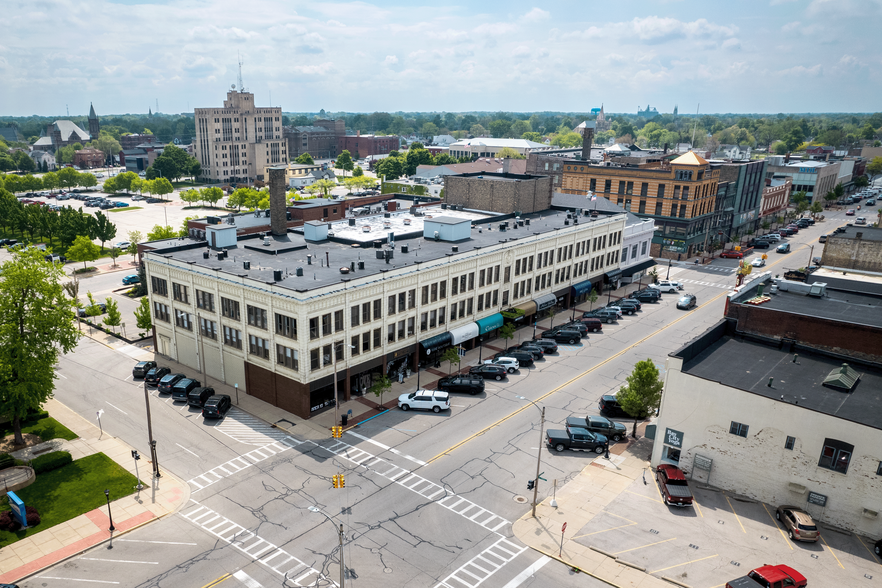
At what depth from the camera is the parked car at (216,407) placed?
1891 inches

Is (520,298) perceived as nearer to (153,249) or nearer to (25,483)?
(153,249)

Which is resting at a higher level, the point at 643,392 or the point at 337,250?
the point at 337,250

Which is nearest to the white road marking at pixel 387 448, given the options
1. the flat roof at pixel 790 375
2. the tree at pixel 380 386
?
the tree at pixel 380 386

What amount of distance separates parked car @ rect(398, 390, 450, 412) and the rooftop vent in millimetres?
28095

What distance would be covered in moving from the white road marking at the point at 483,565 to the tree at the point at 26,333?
106 ft

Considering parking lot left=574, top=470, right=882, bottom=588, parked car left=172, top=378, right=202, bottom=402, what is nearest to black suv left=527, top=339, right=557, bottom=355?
parking lot left=574, top=470, right=882, bottom=588

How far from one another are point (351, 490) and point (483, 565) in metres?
10.8

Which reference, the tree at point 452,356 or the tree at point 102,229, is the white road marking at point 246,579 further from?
the tree at point 102,229

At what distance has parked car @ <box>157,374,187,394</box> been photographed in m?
52.8

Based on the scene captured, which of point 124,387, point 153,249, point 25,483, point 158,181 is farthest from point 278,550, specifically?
point 158,181

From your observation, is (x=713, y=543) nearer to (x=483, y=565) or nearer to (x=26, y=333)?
(x=483, y=565)

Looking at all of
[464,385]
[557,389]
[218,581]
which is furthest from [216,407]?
[557,389]

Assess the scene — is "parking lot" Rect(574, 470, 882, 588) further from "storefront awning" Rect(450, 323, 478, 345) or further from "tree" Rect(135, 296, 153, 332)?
"tree" Rect(135, 296, 153, 332)

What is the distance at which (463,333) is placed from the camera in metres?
60.8
